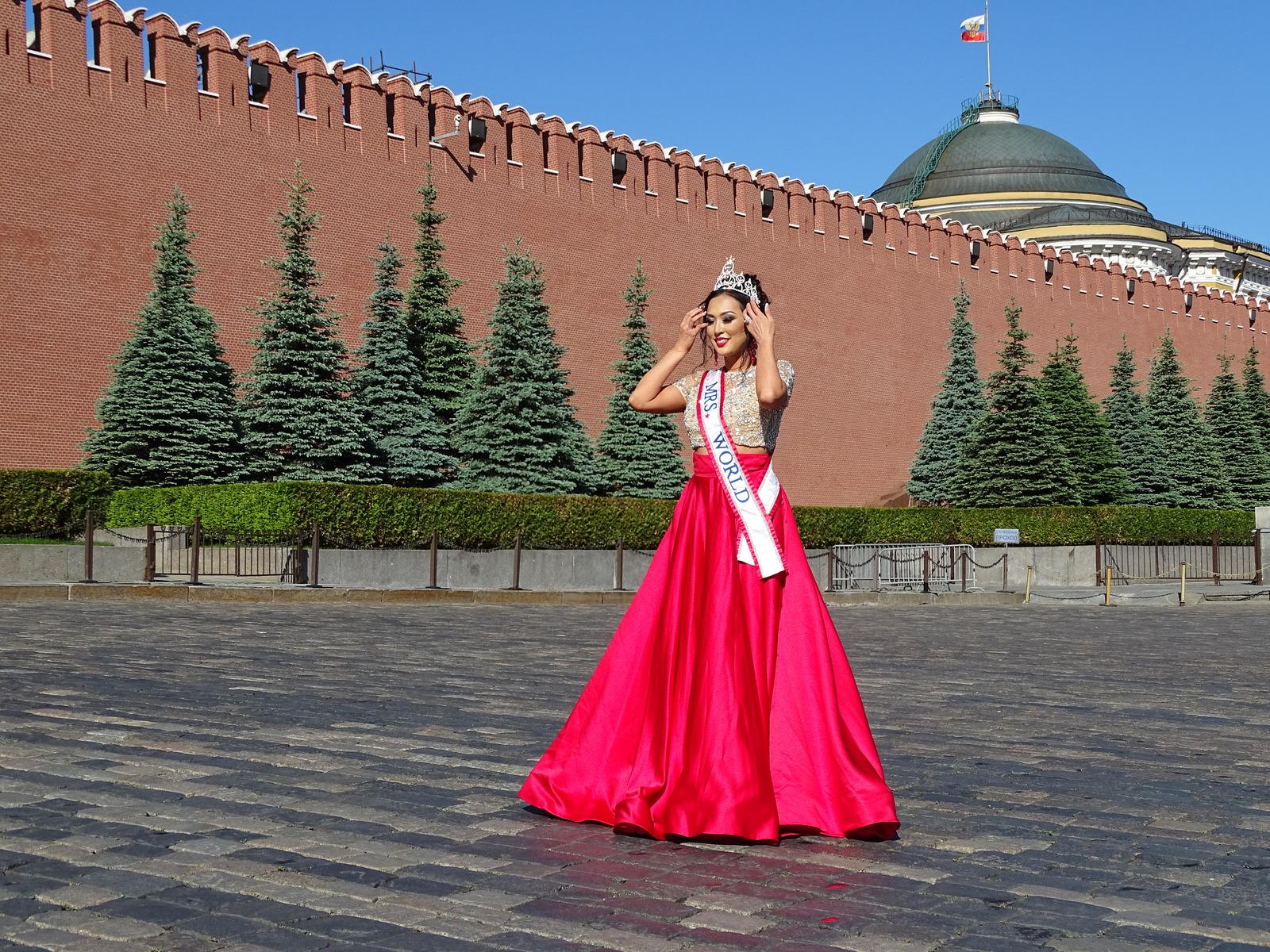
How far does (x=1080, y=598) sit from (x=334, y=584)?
1096 centimetres

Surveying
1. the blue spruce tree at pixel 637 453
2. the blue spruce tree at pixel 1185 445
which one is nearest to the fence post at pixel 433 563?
the blue spruce tree at pixel 637 453

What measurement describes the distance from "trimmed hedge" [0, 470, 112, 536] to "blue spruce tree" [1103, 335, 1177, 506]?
2429cm

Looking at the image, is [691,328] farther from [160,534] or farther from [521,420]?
[521,420]

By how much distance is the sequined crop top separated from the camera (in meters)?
4.22

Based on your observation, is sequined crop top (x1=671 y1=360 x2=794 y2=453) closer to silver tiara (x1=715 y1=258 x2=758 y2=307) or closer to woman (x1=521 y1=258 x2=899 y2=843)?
woman (x1=521 y1=258 x2=899 y2=843)

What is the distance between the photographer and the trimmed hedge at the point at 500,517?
18.7m

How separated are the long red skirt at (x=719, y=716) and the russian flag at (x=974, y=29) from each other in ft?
202

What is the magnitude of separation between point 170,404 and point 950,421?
1991 centimetres

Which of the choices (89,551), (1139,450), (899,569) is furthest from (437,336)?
(1139,450)

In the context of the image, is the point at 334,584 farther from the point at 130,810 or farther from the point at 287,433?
the point at 130,810

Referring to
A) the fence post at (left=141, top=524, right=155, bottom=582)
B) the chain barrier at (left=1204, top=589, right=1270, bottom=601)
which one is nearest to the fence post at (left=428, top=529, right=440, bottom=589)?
the fence post at (left=141, top=524, right=155, bottom=582)

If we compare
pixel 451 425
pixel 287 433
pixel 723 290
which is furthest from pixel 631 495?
pixel 723 290

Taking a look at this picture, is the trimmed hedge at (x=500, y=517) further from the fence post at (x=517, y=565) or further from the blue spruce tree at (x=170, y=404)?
the fence post at (x=517, y=565)

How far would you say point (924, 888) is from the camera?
3.34 m
